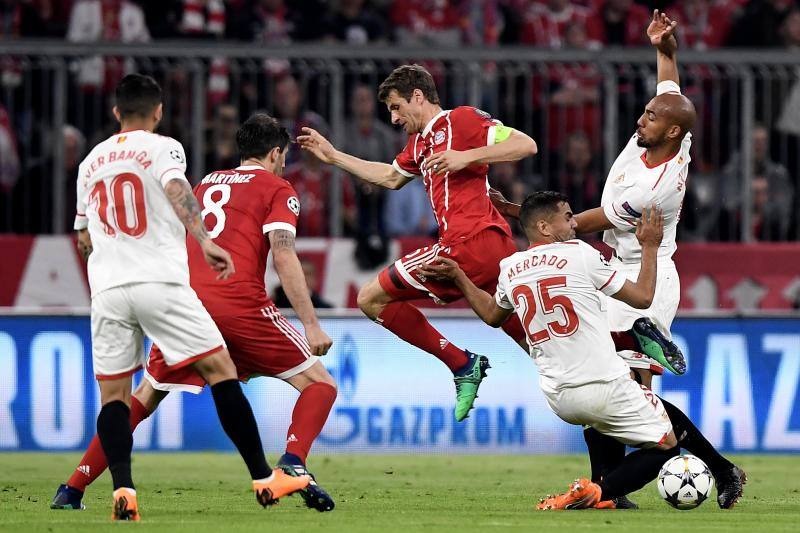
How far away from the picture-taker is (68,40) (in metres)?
15.3

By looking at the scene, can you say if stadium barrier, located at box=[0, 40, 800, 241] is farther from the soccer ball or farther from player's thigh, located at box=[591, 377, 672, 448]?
player's thigh, located at box=[591, 377, 672, 448]

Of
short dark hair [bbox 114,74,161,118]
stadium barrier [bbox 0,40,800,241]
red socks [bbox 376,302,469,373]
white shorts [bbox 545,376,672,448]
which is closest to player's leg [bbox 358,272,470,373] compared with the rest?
red socks [bbox 376,302,469,373]

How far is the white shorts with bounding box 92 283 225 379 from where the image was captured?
307 inches

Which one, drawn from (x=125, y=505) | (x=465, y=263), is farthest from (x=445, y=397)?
(x=125, y=505)

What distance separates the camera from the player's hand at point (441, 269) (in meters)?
9.26

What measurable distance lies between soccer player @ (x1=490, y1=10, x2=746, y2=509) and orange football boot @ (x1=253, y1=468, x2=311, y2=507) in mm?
2213

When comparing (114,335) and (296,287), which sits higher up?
(296,287)

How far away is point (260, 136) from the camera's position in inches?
350

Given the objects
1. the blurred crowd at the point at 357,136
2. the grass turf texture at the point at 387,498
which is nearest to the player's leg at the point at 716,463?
the grass turf texture at the point at 387,498

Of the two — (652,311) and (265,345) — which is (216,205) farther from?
(652,311)

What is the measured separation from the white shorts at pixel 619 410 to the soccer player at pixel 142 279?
170cm

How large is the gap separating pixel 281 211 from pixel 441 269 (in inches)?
47.0

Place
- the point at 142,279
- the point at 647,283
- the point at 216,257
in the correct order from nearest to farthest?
1. the point at 216,257
2. the point at 142,279
3. the point at 647,283

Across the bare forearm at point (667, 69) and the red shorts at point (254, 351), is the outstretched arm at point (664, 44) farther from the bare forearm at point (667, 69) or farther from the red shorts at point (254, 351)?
the red shorts at point (254, 351)
